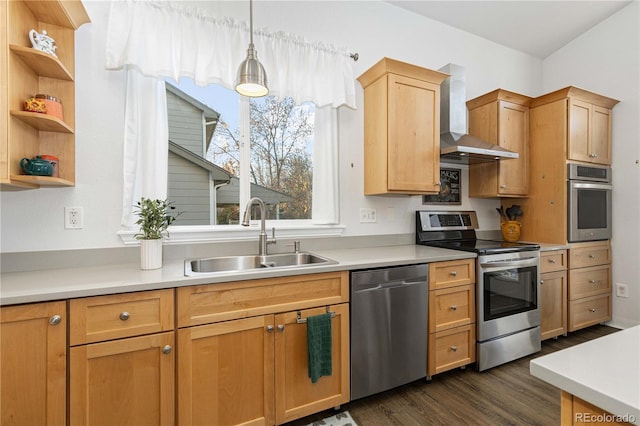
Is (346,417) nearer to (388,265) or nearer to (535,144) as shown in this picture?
(388,265)

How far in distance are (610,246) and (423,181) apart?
2.34 m

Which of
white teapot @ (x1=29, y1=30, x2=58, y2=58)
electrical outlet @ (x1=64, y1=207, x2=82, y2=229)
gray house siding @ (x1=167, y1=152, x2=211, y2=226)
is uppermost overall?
white teapot @ (x1=29, y1=30, x2=58, y2=58)

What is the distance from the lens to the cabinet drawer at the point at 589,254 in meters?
2.88

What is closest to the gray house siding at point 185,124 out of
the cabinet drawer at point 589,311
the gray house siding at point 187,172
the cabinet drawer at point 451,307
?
the gray house siding at point 187,172

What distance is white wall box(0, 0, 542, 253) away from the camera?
172 cm

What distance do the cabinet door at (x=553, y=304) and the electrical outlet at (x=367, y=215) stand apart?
1560mm

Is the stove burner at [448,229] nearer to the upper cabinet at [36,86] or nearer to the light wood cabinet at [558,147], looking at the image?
the light wood cabinet at [558,147]

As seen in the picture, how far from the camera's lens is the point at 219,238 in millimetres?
2092

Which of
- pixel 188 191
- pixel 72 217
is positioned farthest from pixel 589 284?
pixel 72 217

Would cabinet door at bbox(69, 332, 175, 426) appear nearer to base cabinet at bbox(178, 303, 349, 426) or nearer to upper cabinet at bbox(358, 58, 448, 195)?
base cabinet at bbox(178, 303, 349, 426)

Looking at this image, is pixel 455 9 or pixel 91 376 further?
pixel 455 9

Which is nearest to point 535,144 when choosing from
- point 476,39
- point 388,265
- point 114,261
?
point 476,39

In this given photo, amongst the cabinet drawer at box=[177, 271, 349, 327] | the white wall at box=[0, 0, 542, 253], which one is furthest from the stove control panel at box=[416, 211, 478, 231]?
the cabinet drawer at box=[177, 271, 349, 327]

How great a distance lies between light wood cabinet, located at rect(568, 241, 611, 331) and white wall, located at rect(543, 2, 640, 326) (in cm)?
12
